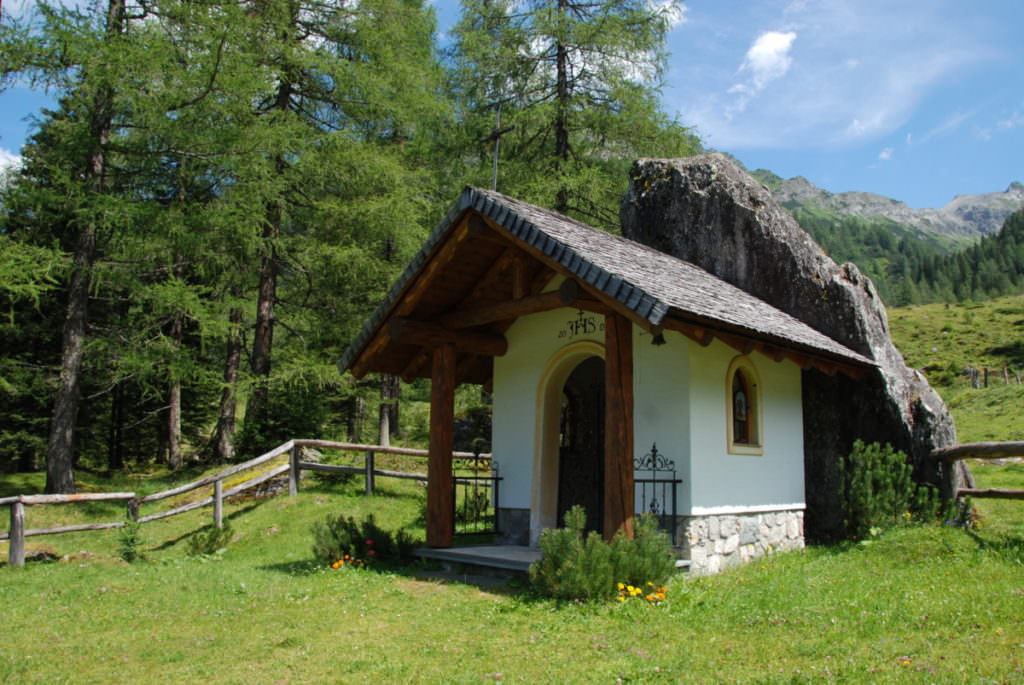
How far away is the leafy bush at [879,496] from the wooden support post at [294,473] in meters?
9.19

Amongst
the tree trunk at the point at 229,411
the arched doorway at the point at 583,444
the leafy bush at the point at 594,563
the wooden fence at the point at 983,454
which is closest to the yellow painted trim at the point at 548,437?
the arched doorway at the point at 583,444

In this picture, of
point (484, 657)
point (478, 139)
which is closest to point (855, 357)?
point (484, 657)

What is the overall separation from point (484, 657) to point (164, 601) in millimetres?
4073

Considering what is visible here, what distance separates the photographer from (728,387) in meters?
9.34

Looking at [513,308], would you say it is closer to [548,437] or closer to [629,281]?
[629,281]

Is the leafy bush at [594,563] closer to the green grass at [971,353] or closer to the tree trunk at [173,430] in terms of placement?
the tree trunk at [173,430]

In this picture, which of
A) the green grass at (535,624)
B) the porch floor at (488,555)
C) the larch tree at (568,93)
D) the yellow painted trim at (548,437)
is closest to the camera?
the green grass at (535,624)

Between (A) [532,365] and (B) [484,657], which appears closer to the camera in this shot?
(B) [484,657]

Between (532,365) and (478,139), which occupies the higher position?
(478,139)

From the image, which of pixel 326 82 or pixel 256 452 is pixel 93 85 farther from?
pixel 256 452

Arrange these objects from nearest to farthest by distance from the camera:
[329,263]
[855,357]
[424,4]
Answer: [855,357]
[329,263]
[424,4]

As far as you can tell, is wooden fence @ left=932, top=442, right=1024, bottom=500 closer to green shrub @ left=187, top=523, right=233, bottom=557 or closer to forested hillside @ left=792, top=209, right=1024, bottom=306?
green shrub @ left=187, top=523, right=233, bottom=557

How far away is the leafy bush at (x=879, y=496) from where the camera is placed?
383 inches

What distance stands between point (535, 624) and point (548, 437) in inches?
163
